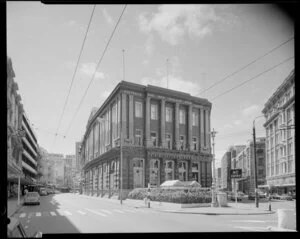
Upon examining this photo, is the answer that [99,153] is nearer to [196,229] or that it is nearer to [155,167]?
[155,167]

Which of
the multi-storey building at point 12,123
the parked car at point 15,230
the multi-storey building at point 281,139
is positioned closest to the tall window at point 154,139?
the multi-storey building at point 12,123

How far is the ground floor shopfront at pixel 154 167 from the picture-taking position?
33219 mm

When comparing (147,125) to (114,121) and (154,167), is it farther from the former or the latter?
(154,167)

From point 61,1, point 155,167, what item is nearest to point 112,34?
point 61,1

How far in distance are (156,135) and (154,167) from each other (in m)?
5.14

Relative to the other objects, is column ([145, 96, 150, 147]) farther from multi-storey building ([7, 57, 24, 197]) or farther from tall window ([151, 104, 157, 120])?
multi-storey building ([7, 57, 24, 197])

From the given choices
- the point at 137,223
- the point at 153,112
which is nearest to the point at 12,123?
the point at 153,112

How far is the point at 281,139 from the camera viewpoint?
65.6 m

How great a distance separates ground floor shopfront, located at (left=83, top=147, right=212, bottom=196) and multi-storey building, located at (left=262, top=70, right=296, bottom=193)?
71.3ft

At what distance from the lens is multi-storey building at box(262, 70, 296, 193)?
52938 mm

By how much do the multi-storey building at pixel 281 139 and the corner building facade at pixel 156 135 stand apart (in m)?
23.2

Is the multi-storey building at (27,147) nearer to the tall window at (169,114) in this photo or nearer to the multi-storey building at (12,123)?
the multi-storey building at (12,123)

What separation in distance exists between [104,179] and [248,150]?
6595 cm

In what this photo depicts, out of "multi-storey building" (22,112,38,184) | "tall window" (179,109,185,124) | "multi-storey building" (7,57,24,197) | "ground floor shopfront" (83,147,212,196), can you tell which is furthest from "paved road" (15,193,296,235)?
"multi-storey building" (22,112,38,184)
